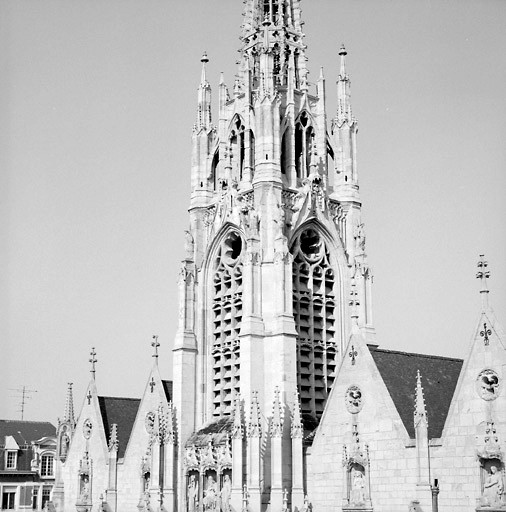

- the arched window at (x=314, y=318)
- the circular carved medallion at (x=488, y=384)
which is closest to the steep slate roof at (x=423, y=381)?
the circular carved medallion at (x=488, y=384)

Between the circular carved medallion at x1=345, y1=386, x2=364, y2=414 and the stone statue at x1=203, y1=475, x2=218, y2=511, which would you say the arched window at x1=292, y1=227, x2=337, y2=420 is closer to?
the stone statue at x1=203, y1=475, x2=218, y2=511

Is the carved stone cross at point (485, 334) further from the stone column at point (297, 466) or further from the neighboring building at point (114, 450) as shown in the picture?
the neighboring building at point (114, 450)

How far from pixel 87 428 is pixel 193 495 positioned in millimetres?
12245

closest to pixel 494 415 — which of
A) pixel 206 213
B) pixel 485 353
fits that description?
pixel 485 353

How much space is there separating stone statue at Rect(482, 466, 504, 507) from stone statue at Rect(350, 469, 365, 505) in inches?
267

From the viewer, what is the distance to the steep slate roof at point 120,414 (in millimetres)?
61750

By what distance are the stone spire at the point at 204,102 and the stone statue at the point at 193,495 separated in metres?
20.9

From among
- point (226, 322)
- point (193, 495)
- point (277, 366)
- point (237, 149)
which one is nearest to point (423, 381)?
point (277, 366)

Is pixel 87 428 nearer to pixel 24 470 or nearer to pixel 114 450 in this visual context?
pixel 114 450

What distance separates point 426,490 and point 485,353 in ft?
20.8

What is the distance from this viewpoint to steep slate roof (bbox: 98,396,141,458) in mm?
61750

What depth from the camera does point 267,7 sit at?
6009cm

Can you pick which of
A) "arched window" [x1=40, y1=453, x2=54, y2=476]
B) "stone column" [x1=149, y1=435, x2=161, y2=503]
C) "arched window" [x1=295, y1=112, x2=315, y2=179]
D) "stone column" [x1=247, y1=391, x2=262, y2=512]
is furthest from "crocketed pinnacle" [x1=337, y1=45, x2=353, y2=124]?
"arched window" [x1=40, y1=453, x2=54, y2=476]

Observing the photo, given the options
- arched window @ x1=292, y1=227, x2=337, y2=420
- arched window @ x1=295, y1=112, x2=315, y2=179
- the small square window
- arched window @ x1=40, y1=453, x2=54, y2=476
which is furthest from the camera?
arched window @ x1=40, y1=453, x2=54, y2=476
